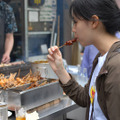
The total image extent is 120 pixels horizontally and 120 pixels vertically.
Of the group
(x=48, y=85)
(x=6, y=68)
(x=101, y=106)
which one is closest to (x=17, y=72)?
(x=6, y=68)

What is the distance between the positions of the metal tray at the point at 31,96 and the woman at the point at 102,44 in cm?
50

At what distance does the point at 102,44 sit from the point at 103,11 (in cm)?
21

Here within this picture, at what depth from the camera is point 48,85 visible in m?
2.08

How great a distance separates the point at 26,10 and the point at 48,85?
1.81 metres

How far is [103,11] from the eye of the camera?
1.45 metres

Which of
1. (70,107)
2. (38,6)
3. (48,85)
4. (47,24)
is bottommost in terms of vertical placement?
(70,107)

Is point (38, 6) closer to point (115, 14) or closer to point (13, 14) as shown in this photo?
point (13, 14)

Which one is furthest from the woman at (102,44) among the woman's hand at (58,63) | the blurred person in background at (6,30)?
the blurred person in background at (6,30)

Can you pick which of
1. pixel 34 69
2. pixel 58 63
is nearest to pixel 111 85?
pixel 58 63

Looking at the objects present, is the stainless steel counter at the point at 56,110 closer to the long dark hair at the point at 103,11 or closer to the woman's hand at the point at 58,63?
the woman's hand at the point at 58,63

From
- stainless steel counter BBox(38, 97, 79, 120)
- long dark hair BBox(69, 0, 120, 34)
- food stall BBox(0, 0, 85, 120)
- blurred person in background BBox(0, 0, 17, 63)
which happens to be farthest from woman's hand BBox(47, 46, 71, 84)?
blurred person in background BBox(0, 0, 17, 63)

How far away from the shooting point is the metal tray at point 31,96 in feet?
6.04

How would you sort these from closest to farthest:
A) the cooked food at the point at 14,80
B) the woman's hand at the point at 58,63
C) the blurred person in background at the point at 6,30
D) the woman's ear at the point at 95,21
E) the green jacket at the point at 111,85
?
the green jacket at the point at 111,85 → the woman's ear at the point at 95,21 → the woman's hand at the point at 58,63 → the cooked food at the point at 14,80 → the blurred person in background at the point at 6,30

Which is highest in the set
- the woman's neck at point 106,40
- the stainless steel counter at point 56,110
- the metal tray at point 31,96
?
the woman's neck at point 106,40
